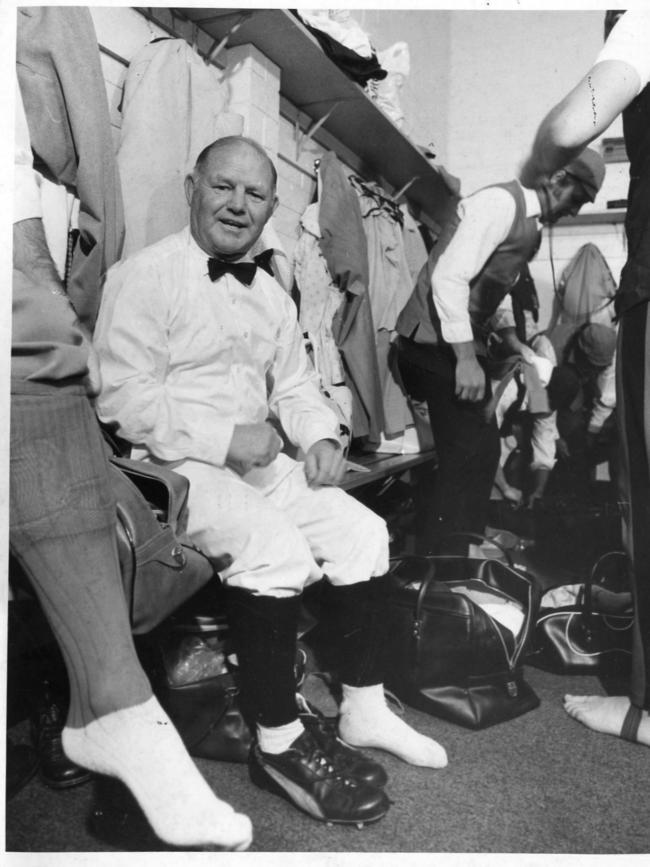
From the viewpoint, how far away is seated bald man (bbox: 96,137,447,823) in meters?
1.02

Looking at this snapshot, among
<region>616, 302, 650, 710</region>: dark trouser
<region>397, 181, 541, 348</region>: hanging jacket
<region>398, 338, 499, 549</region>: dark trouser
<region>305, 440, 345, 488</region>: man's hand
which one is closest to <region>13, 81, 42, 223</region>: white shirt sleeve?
<region>305, 440, 345, 488</region>: man's hand

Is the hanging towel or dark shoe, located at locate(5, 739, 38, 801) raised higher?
the hanging towel

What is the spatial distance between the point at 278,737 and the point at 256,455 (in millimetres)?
436

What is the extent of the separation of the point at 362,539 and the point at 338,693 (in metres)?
0.35

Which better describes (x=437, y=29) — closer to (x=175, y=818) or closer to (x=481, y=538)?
(x=481, y=538)

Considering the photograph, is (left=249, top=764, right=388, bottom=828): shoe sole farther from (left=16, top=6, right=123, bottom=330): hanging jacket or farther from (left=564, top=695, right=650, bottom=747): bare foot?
(left=16, top=6, right=123, bottom=330): hanging jacket

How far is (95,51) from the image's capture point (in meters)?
1.24

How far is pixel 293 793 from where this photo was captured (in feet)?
3.21

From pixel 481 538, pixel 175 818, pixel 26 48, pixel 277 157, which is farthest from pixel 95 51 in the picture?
pixel 481 538

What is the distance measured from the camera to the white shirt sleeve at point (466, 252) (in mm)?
1760

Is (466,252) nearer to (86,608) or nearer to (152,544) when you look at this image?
(152,544)

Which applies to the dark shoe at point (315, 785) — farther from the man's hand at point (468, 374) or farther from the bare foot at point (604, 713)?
the man's hand at point (468, 374)

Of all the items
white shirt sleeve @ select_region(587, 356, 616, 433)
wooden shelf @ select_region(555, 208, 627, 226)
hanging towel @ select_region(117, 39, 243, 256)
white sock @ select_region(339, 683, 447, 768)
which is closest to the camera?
white sock @ select_region(339, 683, 447, 768)

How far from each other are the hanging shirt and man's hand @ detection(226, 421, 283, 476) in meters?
0.02
